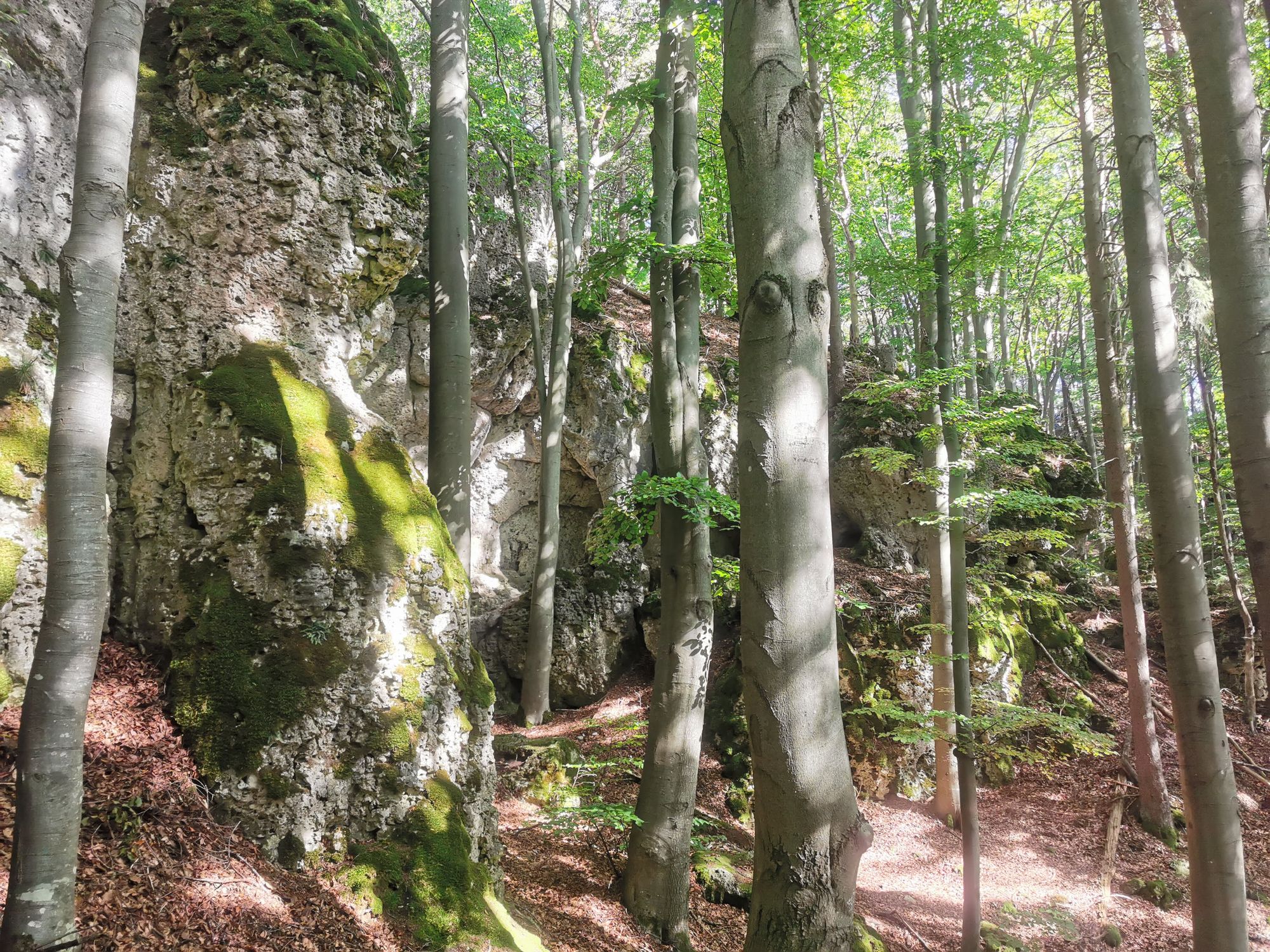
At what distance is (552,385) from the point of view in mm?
11703

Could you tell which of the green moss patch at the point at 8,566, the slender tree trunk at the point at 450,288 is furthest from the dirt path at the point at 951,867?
the green moss patch at the point at 8,566

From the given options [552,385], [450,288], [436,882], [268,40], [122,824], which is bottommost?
[436,882]

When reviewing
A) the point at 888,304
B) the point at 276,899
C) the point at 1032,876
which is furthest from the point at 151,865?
the point at 888,304

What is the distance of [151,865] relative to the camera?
3.37 meters

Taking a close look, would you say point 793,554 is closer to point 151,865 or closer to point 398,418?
point 151,865

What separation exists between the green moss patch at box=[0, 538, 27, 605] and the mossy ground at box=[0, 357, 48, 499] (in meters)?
0.29

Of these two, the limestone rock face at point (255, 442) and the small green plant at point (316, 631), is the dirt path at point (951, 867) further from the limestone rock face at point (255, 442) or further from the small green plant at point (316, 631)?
the small green plant at point (316, 631)

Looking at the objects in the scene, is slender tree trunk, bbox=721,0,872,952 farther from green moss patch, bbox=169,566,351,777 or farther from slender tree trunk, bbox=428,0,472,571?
slender tree trunk, bbox=428,0,472,571

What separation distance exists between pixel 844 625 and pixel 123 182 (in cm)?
1054

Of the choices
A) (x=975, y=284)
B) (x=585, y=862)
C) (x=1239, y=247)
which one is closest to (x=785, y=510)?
(x=1239, y=247)

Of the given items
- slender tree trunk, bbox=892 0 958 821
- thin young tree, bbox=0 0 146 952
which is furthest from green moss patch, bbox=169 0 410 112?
slender tree trunk, bbox=892 0 958 821

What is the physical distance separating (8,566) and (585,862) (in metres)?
5.37

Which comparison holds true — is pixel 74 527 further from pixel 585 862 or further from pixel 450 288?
pixel 585 862

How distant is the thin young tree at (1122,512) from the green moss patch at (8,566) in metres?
10.6
